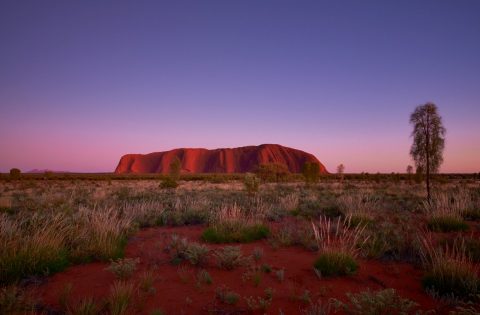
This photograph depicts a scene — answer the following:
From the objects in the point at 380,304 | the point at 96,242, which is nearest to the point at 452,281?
the point at 380,304

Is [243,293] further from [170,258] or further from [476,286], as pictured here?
[476,286]

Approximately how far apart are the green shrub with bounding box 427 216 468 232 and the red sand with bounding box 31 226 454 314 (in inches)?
125

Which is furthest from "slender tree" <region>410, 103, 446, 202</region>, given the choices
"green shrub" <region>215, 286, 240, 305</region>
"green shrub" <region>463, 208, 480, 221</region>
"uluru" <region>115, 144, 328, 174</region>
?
"uluru" <region>115, 144, 328, 174</region>

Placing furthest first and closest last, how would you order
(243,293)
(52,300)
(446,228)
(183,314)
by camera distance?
(446,228)
(243,293)
(52,300)
(183,314)

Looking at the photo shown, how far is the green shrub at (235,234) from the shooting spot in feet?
23.0

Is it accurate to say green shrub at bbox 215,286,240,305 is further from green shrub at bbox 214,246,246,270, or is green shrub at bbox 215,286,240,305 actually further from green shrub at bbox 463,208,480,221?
green shrub at bbox 463,208,480,221

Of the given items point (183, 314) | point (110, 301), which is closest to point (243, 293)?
point (183, 314)

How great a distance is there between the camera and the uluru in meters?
133

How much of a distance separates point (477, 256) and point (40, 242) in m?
8.05

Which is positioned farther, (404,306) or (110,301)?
(110,301)

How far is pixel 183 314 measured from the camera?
3652mm

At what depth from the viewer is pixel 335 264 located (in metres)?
5.07

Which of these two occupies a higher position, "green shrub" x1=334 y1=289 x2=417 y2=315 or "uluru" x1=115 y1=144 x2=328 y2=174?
"uluru" x1=115 y1=144 x2=328 y2=174

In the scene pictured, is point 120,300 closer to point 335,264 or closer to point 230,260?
point 230,260
